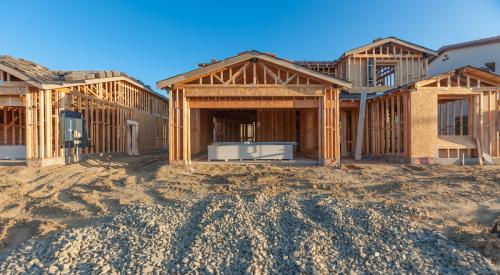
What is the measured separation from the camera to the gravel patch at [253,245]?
3.87 metres

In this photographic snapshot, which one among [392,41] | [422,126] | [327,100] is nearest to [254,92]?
[327,100]

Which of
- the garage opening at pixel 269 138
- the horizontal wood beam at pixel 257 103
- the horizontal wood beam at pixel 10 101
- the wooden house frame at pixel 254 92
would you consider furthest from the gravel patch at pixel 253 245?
the horizontal wood beam at pixel 10 101

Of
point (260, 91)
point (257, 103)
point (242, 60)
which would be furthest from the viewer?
point (257, 103)

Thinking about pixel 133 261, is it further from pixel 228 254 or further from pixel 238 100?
Result: pixel 238 100

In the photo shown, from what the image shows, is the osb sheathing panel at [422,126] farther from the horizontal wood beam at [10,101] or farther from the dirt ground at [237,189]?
the horizontal wood beam at [10,101]

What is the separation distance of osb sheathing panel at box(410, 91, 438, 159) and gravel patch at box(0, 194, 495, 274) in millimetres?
6576

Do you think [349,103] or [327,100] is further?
[349,103]

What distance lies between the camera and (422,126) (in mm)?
10953

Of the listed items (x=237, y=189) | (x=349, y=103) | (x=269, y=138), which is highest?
(x=349, y=103)

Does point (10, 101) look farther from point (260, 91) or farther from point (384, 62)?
point (384, 62)

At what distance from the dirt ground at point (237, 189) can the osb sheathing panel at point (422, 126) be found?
0.96m

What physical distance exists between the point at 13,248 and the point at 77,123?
998cm

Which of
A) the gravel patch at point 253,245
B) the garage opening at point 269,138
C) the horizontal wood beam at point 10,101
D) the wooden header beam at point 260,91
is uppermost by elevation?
the wooden header beam at point 260,91

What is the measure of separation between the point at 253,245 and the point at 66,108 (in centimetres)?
1284
